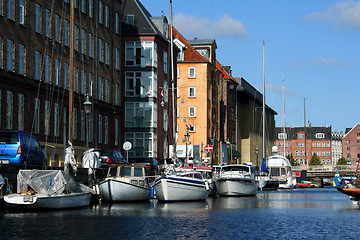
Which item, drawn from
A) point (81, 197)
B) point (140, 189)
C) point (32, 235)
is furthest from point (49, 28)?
point (32, 235)

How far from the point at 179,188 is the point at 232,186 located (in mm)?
12223

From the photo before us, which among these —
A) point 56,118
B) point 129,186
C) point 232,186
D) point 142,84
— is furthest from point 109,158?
point 142,84

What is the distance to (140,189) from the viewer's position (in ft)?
142

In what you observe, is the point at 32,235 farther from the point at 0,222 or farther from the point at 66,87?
the point at 66,87

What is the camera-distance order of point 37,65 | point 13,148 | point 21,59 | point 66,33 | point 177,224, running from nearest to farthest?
point 177,224 < point 13,148 < point 21,59 < point 37,65 < point 66,33

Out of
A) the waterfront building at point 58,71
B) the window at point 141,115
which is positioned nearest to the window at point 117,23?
the waterfront building at point 58,71

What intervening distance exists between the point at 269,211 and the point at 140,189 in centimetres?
838

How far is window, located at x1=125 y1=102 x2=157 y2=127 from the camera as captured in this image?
7738 cm

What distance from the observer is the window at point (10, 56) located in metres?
47.8

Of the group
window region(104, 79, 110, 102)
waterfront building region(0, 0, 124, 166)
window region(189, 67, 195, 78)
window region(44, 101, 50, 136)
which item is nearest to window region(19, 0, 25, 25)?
waterfront building region(0, 0, 124, 166)

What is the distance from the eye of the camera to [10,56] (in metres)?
48.2

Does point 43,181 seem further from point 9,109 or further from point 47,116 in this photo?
point 47,116

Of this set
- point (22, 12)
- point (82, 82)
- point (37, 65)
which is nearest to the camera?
point (22, 12)

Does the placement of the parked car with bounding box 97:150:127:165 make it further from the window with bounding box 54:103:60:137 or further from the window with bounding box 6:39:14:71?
the window with bounding box 6:39:14:71
